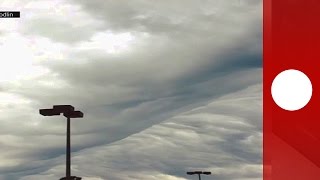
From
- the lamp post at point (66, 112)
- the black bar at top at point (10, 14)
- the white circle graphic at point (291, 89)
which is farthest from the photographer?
the lamp post at point (66, 112)

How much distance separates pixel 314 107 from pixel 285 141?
369 millimetres

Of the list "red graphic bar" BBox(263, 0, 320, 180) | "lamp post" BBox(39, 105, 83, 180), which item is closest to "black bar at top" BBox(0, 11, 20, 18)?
"red graphic bar" BBox(263, 0, 320, 180)

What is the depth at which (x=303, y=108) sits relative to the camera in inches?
173

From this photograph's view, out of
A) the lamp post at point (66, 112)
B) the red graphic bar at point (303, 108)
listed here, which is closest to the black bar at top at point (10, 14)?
the red graphic bar at point (303, 108)

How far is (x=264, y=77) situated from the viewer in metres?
4.44

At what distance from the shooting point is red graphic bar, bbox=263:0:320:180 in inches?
169

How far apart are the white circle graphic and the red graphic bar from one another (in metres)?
0.05

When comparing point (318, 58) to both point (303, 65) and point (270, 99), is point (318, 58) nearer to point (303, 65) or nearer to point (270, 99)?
point (303, 65)

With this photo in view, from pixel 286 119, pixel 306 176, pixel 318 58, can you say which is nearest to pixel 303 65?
pixel 318 58

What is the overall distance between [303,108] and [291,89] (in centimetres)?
25

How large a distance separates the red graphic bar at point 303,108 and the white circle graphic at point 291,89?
0.05 m

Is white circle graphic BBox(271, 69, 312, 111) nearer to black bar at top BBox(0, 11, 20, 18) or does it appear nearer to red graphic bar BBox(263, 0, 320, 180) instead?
red graphic bar BBox(263, 0, 320, 180)

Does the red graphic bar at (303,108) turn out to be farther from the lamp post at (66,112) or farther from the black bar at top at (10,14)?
the lamp post at (66,112)

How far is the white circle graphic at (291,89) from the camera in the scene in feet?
14.0
